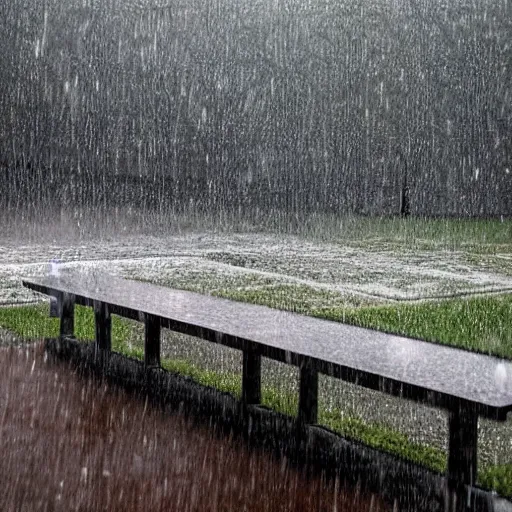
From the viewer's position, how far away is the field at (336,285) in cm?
339

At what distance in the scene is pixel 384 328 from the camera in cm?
502

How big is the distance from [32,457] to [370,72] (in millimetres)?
17610

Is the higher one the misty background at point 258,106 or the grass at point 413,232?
the misty background at point 258,106

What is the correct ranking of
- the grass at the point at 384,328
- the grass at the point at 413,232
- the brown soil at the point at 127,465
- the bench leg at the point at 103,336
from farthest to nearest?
the grass at the point at 413,232 → the bench leg at the point at 103,336 → the grass at the point at 384,328 → the brown soil at the point at 127,465

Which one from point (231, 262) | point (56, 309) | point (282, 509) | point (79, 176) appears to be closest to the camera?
point (282, 509)

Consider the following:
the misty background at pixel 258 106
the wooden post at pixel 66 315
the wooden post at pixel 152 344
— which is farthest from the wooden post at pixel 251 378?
the misty background at pixel 258 106

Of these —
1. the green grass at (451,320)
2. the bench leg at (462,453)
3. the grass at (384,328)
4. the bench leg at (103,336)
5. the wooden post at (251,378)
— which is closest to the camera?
the bench leg at (462,453)

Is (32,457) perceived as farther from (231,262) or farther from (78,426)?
(231,262)

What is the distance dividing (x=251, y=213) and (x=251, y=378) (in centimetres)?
1343

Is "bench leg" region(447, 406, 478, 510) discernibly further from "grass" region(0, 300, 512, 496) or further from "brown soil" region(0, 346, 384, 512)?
"grass" region(0, 300, 512, 496)

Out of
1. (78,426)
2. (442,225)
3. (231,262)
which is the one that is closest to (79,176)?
(442,225)

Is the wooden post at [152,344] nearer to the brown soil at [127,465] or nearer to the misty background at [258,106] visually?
the brown soil at [127,465]

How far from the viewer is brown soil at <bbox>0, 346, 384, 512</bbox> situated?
235 cm

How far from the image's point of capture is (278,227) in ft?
44.8
